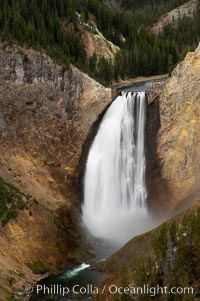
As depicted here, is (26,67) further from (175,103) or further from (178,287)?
(178,287)

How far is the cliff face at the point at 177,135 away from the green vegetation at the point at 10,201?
12879 mm

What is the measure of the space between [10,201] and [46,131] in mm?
11264

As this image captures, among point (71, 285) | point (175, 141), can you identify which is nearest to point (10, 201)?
point (71, 285)

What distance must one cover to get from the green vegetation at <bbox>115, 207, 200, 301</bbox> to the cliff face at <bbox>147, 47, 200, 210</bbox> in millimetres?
19085

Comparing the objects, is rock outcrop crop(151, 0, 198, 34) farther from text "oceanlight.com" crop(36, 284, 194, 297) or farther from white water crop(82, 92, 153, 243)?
text "oceanlight.com" crop(36, 284, 194, 297)

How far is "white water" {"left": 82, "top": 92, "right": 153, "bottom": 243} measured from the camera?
→ 167 ft

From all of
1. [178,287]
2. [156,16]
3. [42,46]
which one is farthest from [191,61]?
[156,16]

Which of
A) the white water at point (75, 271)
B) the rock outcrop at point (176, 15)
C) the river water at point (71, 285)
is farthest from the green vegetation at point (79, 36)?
the rock outcrop at point (176, 15)

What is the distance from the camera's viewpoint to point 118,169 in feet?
174

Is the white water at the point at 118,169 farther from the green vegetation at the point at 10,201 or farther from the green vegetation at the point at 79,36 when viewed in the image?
the green vegetation at the point at 79,36

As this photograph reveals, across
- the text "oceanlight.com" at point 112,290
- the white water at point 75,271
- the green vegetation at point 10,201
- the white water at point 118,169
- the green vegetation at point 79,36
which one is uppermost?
the green vegetation at point 79,36

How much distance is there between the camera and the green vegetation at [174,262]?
2539 centimetres

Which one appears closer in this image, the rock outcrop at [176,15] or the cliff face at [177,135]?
the cliff face at [177,135]

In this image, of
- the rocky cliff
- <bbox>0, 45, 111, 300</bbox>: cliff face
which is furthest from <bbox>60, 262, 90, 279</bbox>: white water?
<bbox>0, 45, 111, 300</bbox>: cliff face
